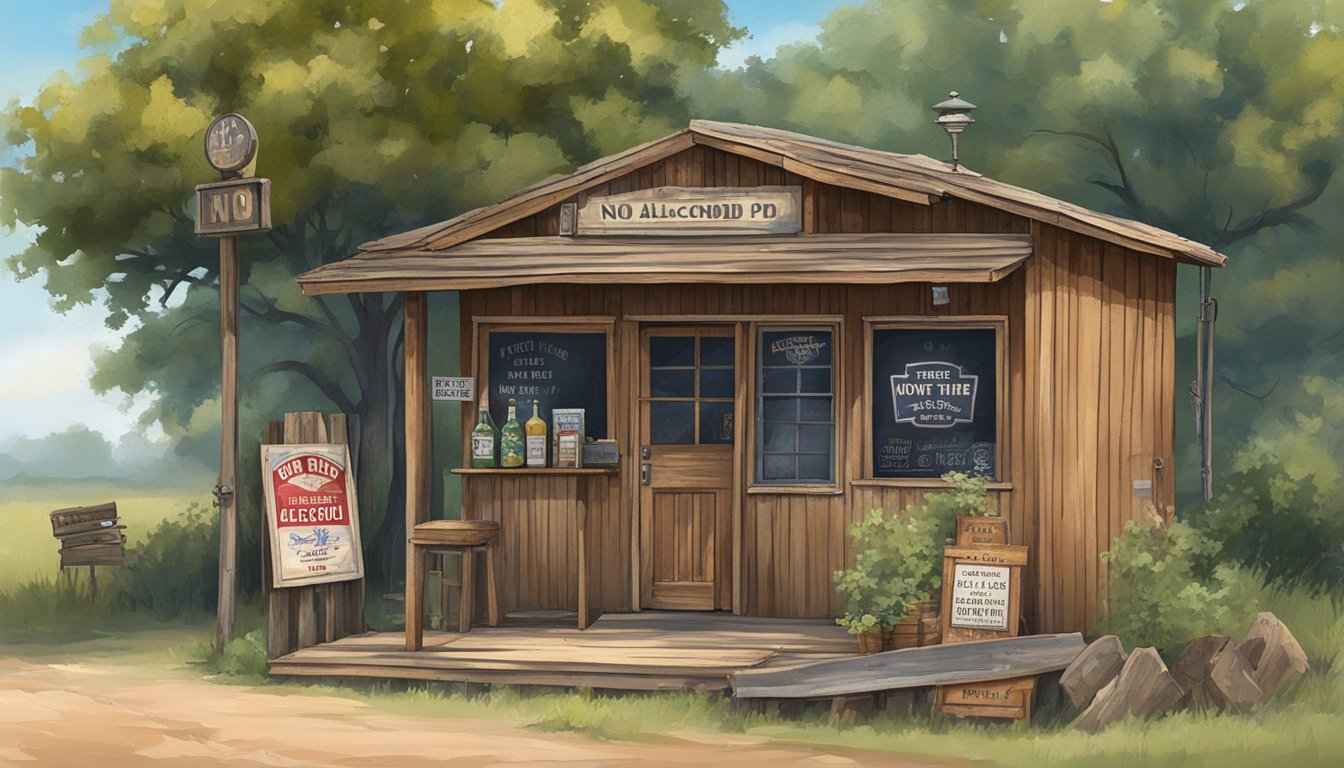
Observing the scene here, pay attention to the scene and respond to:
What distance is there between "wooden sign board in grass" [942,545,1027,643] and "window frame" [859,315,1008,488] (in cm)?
124

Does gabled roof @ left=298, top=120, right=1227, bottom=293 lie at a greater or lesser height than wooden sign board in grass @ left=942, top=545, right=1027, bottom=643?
greater

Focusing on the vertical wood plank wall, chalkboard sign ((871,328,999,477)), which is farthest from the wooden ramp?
chalkboard sign ((871,328,999,477))

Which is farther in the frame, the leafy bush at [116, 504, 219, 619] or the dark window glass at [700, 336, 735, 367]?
the leafy bush at [116, 504, 219, 619]

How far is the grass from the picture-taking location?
2067 cm

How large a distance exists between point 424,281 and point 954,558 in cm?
421

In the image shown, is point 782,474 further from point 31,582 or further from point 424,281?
point 31,582

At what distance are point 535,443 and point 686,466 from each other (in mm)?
1195

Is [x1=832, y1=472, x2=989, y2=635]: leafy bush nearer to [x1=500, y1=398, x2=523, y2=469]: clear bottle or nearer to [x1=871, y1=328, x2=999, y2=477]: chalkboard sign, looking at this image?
[x1=871, y1=328, x2=999, y2=477]: chalkboard sign

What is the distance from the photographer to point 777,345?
43.7 ft

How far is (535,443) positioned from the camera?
1320 cm

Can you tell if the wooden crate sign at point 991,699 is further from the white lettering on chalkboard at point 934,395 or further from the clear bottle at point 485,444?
the clear bottle at point 485,444

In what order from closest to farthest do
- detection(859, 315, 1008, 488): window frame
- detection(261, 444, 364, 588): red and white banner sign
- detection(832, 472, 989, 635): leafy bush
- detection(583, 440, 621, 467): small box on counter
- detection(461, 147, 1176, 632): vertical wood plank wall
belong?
detection(832, 472, 989, 635): leafy bush, detection(461, 147, 1176, 632): vertical wood plank wall, detection(261, 444, 364, 588): red and white banner sign, detection(859, 315, 1008, 488): window frame, detection(583, 440, 621, 467): small box on counter

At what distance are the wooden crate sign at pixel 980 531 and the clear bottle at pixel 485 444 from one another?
3680 millimetres

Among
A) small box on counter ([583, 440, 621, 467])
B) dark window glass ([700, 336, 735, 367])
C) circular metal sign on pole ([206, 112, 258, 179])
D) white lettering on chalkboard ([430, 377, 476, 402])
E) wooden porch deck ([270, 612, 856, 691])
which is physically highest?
circular metal sign on pole ([206, 112, 258, 179])
